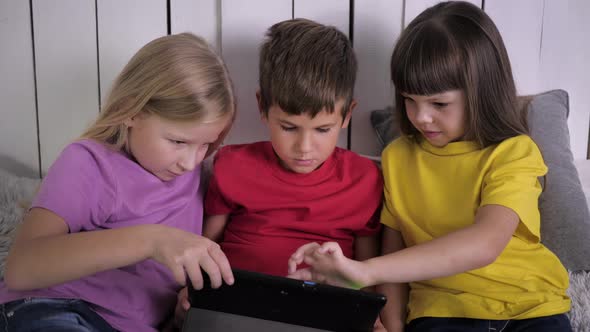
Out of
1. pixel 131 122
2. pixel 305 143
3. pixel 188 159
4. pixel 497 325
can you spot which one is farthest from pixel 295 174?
pixel 497 325

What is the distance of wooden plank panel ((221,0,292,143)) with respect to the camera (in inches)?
55.7

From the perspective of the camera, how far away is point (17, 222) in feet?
4.47

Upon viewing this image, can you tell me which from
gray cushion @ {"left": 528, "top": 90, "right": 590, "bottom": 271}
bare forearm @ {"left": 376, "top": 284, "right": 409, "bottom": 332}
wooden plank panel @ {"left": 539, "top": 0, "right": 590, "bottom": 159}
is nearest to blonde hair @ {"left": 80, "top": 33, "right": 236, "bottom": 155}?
bare forearm @ {"left": 376, "top": 284, "right": 409, "bottom": 332}

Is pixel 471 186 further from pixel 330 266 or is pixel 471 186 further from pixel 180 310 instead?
pixel 180 310

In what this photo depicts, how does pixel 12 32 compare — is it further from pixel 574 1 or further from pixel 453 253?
pixel 574 1

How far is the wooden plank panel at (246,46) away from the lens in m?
1.42

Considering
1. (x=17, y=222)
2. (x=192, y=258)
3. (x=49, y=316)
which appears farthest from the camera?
(x=17, y=222)

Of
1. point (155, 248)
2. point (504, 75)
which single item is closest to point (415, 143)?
point (504, 75)

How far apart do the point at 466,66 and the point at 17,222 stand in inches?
39.5

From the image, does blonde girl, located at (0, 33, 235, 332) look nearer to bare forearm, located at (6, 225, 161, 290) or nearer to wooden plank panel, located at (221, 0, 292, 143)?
bare forearm, located at (6, 225, 161, 290)

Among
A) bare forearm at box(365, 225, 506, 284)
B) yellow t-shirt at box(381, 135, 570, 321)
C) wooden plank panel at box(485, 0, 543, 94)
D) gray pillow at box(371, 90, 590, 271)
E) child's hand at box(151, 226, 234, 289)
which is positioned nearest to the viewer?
child's hand at box(151, 226, 234, 289)

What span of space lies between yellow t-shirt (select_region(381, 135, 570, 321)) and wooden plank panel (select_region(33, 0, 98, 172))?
0.78 meters

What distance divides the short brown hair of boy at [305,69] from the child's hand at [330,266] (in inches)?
10.8

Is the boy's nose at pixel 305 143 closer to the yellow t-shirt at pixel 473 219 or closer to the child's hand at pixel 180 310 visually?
the yellow t-shirt at pixel 473 219
